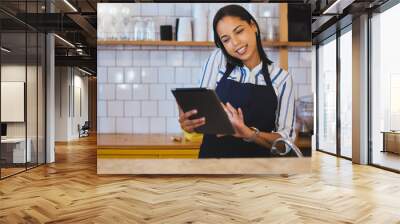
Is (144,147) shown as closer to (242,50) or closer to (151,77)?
(151,77)

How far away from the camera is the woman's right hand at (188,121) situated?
5609 millimetres

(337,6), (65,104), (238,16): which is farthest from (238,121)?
(65,104)

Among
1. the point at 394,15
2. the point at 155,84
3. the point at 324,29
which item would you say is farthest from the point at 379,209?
the point at 324,29

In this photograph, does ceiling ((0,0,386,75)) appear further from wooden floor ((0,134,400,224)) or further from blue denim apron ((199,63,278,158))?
wooden floor ((0,134,400,224))

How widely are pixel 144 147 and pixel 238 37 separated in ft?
6.79

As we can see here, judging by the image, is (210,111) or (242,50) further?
(242,50)

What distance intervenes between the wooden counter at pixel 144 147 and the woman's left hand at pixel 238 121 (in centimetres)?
59

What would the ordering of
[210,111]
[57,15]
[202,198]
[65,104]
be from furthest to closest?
[65,104], [57,15], [210,111], [202,198]

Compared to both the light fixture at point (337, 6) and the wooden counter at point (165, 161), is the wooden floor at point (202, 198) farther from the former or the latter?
the light fixture at point (337, 6)

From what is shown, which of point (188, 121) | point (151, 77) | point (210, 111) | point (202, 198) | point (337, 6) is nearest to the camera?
point (202, 198)

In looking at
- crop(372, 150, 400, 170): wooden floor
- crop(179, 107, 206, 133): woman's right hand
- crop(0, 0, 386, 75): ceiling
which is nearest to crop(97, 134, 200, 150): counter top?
crop(179, 107, 206, 133): woman's right hand

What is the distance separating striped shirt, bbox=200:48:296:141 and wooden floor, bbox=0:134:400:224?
31.9 inches

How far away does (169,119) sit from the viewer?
18.9 feet

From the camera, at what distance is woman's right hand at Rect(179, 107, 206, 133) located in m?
5.61
